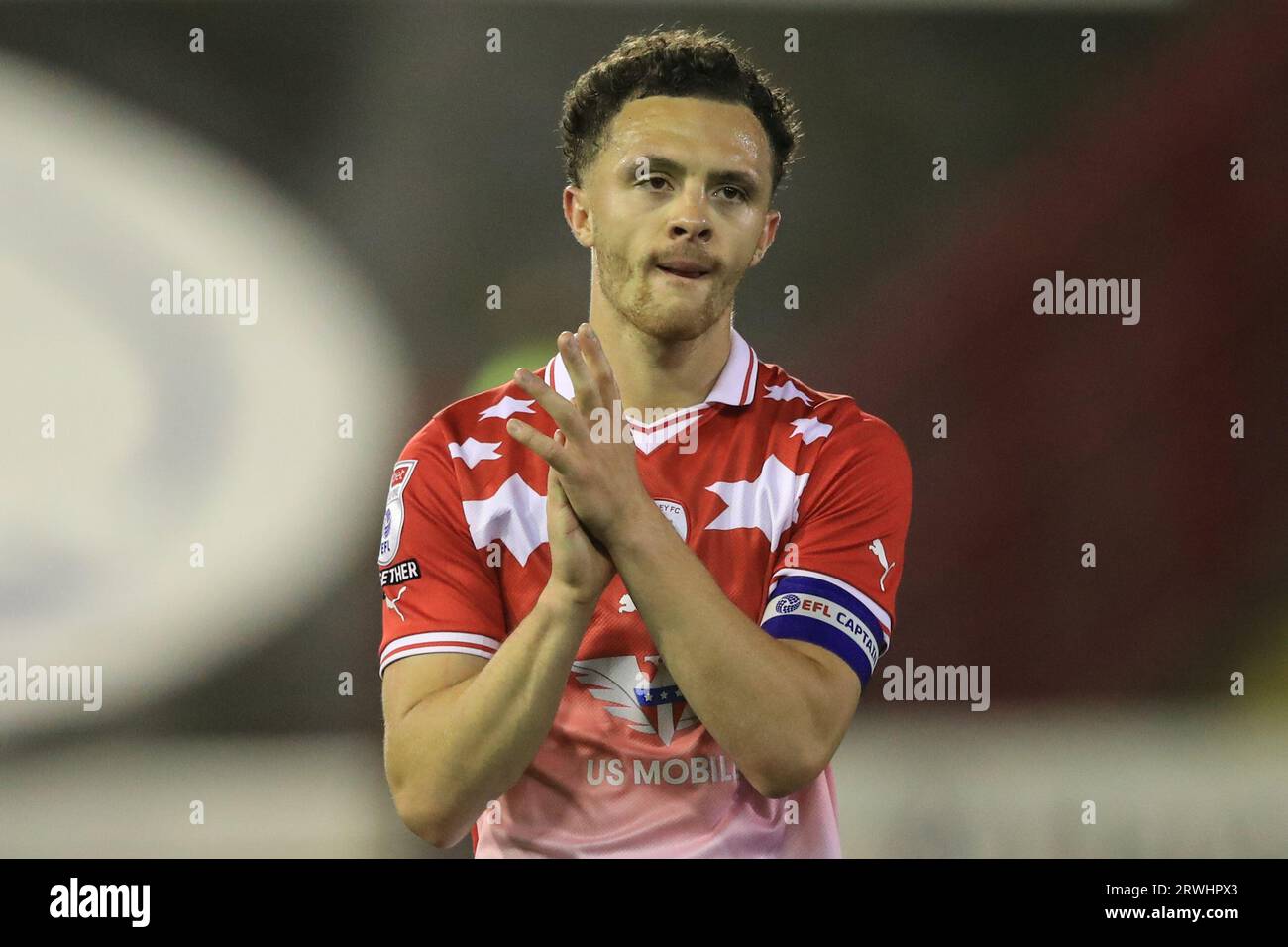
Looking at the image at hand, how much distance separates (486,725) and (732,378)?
67 cm

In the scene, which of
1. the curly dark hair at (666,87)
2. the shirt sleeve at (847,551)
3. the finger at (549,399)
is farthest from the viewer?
the curly dark hair at (666,87)

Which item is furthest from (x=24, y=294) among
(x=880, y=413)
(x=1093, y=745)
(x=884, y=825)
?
(x=1093, y=745)

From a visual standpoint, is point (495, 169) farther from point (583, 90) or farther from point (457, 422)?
point (457, 422)

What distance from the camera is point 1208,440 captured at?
2.35 meters

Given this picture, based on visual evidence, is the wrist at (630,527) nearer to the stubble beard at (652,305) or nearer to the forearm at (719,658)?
the forearm at (719,658)

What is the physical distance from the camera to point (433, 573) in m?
1.78

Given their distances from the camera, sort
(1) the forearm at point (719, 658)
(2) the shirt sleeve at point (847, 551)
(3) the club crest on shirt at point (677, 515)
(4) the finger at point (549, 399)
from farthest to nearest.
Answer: (3) the club crest on shirt at point (677, 515) < (2) the shirt sleeve at point (847, 551) < (1) the forearm at point (719, 658) < (4) the finger at point (549, 399)

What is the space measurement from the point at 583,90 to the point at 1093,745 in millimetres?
1539

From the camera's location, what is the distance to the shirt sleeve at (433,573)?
1.74 m

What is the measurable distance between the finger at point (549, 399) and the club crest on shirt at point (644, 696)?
1.42ft

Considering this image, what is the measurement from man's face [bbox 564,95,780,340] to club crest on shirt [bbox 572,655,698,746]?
0.52 m
